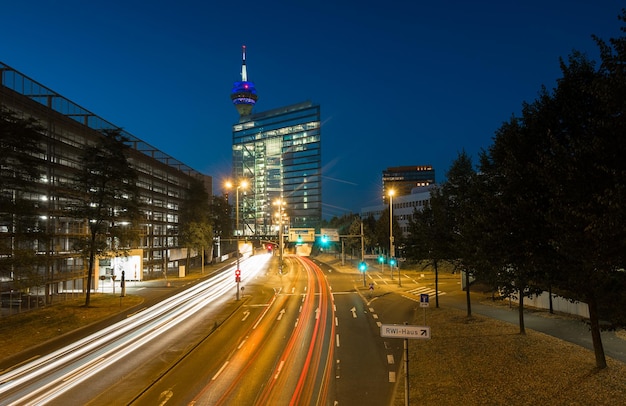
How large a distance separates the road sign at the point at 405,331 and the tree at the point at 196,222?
58.1m

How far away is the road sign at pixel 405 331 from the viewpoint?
11.1m

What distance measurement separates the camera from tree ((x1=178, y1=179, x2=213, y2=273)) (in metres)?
67.8

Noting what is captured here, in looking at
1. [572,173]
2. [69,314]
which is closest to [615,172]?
[572,173]

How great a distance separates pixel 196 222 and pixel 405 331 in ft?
203

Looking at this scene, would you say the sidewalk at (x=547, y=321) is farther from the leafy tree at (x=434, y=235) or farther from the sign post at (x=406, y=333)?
the sign post at (x=406, y=333)

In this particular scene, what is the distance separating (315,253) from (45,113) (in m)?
93.9

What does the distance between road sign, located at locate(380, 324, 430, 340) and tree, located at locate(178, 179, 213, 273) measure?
58062 millimetres

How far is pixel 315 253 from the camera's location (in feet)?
412

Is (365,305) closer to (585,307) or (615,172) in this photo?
(585,307)

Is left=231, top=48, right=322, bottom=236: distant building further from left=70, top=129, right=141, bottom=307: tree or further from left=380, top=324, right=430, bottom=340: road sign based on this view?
left=380, top=324, right=430, bottom=340: road sign

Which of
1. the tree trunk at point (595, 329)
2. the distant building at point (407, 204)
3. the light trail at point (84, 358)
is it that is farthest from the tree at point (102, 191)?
the distant building at point (407, 204)

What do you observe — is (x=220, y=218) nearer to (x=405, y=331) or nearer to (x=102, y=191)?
(x=102, y=191)

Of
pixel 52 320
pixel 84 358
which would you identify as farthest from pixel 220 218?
pixel 84 358

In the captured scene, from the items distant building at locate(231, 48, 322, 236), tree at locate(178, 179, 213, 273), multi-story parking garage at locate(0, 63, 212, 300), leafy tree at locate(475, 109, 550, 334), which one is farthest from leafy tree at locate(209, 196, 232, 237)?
leafy tree at locate(475, 109, 550, 334)
